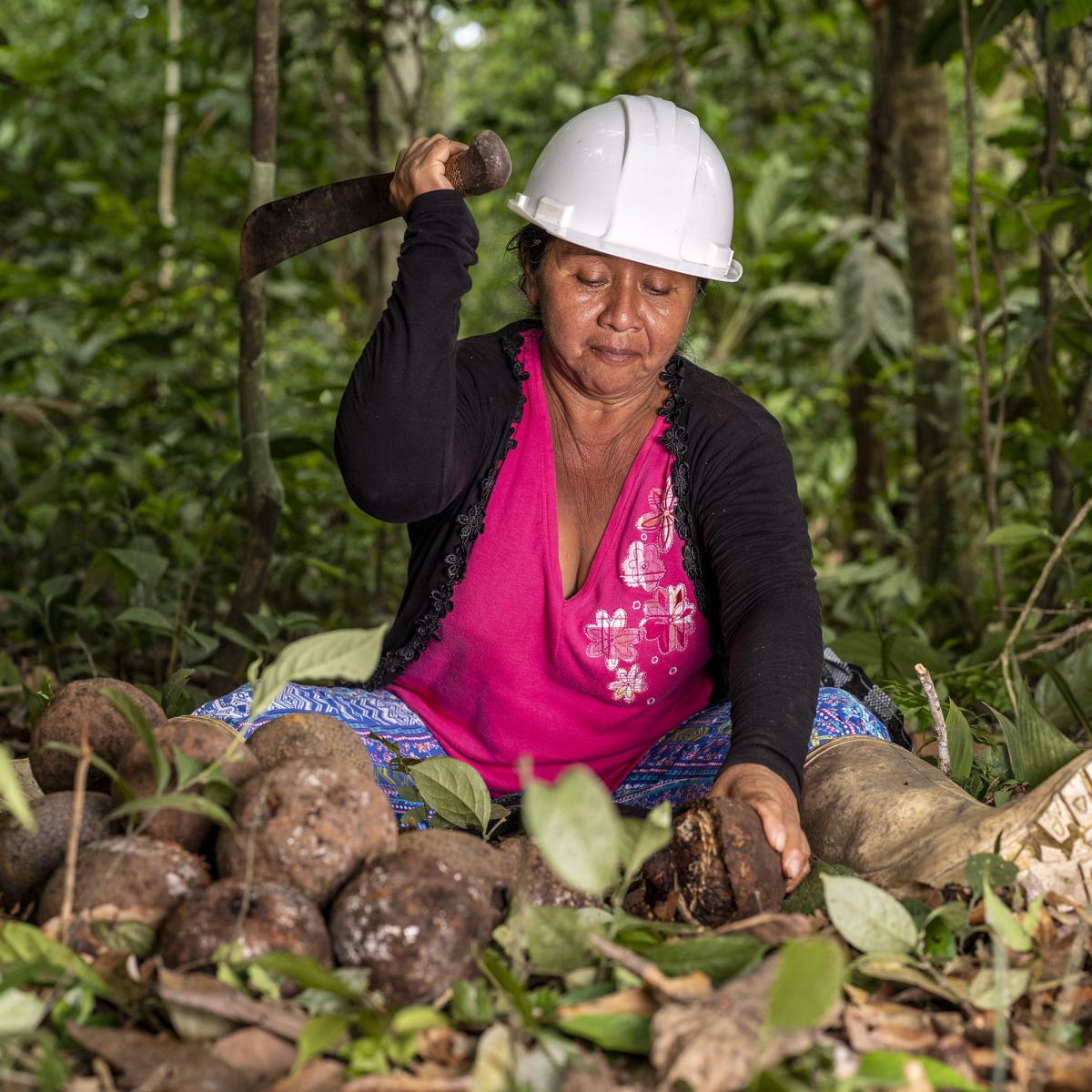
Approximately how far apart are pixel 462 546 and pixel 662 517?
37cm

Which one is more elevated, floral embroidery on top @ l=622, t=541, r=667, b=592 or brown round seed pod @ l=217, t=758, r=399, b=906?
floral embroidery on top @ l=622, t=541, r=667, b=592

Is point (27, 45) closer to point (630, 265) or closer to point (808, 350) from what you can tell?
point (808, 350)

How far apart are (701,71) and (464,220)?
21.3ft

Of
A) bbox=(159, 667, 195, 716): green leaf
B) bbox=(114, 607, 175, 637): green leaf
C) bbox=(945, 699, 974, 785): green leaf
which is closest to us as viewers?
bbox=(945, 699, 974, 785): green leaf

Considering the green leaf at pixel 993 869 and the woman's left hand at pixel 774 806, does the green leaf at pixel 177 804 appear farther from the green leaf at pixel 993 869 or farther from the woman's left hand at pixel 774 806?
the green leaf at pixel 993 869

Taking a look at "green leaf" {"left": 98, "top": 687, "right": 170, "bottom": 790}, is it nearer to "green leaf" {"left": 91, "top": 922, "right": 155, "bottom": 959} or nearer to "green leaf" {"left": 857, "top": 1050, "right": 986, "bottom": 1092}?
"green leaf" {"left": 91, "top": 922, "right": 155, "bottom": 959}

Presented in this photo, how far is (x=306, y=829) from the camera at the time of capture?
142 cm

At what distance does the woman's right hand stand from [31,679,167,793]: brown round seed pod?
0.88m

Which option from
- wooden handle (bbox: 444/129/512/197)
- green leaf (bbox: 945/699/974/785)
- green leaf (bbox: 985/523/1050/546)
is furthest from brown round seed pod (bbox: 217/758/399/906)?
green leaf (bbox: 985/523/1050/546)

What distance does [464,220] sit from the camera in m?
1.95

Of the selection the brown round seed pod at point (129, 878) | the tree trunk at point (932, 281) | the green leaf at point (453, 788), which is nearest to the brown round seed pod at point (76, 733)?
the brown round seed pod at point (129, 878)

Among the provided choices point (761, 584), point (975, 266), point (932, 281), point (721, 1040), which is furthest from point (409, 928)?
point (932, 281)

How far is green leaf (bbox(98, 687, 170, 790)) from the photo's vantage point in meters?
1.40

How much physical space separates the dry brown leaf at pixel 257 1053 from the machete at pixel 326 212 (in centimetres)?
126
